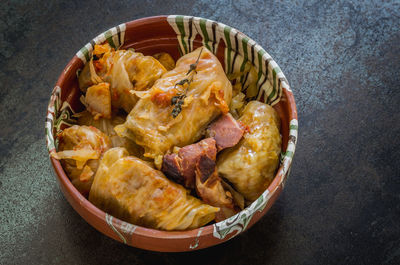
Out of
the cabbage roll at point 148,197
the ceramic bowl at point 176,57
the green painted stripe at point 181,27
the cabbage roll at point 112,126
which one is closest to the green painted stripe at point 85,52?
the ceramic bowl at point 176,57

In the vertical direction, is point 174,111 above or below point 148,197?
above

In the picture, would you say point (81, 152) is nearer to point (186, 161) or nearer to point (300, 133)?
point (186, 161)

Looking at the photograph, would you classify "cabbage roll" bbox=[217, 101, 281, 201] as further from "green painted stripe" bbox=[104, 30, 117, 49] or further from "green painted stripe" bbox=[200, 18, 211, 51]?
"green painted stripe" bbox=[104, 30, 117, 49]

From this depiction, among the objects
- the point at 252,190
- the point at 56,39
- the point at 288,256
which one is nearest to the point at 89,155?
the point at 252,190

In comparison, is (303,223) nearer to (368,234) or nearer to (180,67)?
(368,234)

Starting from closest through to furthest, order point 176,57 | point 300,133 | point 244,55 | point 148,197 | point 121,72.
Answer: point 148,197 → point 121,72 → point 244,55 → point 176,57 → point 300,133

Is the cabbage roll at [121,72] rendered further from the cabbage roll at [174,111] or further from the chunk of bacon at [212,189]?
the chunk of bacon at [212,189]

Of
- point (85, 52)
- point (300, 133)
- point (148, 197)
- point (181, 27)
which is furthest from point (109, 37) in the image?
point (300, 133)
